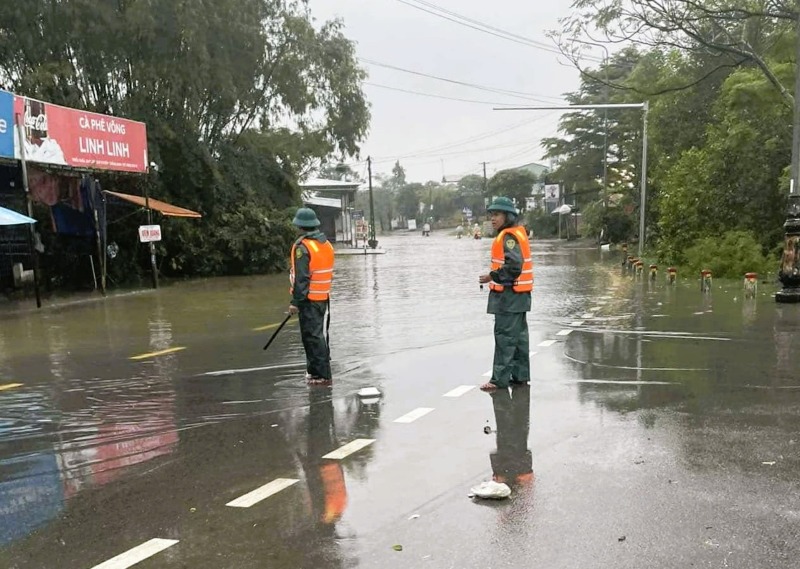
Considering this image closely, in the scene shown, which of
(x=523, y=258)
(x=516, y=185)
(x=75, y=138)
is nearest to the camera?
(x=523, y=258)

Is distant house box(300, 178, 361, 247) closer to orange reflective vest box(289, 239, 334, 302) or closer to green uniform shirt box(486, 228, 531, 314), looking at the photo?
orange reflective vest box(289, 239, 334, 302)

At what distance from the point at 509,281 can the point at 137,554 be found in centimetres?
433

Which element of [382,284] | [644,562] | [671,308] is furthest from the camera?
[382,284]

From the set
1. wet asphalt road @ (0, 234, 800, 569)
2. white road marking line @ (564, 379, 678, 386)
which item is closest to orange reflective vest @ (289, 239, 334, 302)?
wet asphalt road @ (0, 234, 800, 569)

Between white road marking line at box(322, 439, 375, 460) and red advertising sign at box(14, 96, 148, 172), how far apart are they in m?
13.5

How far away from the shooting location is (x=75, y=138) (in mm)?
17953

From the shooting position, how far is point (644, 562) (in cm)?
359

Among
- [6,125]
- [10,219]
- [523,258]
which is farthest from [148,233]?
[523,258]

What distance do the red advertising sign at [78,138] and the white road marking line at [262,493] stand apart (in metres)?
13.9

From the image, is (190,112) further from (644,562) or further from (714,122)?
(644,562)

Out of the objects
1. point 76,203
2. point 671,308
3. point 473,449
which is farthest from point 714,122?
point 473,449

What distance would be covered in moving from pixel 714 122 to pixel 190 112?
60.1ft

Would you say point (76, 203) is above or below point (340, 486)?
above

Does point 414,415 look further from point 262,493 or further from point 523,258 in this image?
point 262,493
